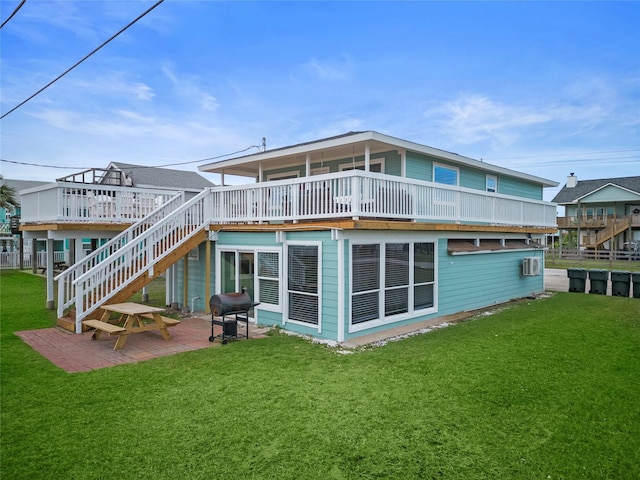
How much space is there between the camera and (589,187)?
43.2 m

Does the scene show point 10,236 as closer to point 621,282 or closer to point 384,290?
point 384,290

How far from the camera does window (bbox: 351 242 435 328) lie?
331 inches

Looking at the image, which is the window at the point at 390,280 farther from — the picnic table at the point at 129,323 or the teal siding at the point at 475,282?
the picnic table at the point at 129,323

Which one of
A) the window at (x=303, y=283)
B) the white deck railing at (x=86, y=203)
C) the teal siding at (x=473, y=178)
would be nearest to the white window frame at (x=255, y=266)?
the window at (x=303, y=283)

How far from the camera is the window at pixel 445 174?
12.2m

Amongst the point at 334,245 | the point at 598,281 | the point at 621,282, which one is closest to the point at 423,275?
the point at 334,245

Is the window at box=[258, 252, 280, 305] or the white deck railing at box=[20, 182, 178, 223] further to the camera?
the white deck railing at box=[20, 182, 178, 223]

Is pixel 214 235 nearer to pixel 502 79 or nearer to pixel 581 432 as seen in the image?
pixel 581 432

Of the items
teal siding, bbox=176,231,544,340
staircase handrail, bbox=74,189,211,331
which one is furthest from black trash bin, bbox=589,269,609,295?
staircase handrail, bbox=74,189,211,331

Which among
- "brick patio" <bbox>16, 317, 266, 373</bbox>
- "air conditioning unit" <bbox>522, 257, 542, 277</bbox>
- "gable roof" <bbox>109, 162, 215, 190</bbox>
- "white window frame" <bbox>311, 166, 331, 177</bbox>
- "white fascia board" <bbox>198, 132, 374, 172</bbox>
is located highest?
"gable roof" <bbox>109, 162, 215, 190</bbox>

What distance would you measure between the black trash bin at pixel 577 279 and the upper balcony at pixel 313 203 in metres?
2.62

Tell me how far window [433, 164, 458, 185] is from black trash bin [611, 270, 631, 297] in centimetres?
733

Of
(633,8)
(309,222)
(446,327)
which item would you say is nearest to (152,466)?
(309,222)

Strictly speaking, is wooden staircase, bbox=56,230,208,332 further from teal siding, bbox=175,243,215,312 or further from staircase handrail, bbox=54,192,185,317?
teal siding, bbox=175,243,215,312
